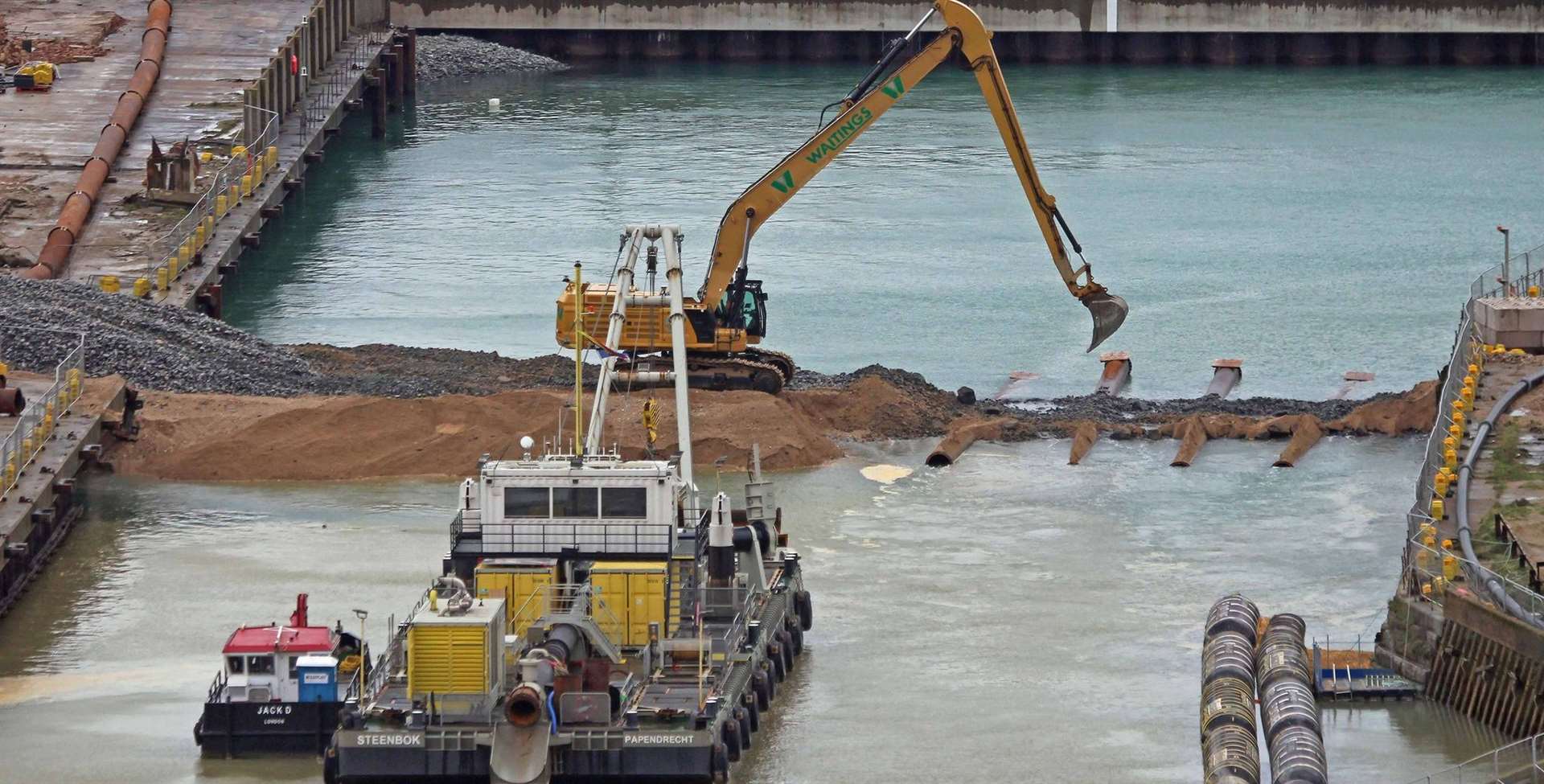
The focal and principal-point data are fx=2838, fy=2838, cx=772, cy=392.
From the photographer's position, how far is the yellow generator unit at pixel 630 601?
3725 centimetres

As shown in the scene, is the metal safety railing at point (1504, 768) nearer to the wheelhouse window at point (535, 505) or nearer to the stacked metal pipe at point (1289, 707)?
the stacked metal pipe at point (1289, 707)

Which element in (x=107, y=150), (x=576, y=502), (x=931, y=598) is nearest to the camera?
(x=576, y=502)

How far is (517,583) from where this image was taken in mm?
37188

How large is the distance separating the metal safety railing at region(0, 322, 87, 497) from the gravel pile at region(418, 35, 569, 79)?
242 feet

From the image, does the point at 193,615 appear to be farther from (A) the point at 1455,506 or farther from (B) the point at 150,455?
(A) the point at 1455,506

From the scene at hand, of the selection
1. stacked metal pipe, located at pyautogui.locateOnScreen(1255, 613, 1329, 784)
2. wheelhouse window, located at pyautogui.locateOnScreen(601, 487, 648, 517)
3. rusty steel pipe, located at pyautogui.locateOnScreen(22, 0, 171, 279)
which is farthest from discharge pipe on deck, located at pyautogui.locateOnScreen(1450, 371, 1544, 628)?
rusty steel pipe, located at pyautogui.locateOnScreen(22, 0, 171, 279)

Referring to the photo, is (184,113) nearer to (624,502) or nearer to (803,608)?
(803,608)

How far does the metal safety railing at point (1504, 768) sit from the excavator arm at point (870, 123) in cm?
2396

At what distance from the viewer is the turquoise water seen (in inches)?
2891

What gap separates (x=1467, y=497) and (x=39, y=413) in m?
25.3

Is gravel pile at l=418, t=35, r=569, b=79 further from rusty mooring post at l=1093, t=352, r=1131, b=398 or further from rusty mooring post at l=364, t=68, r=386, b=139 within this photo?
rusty mooring post at l=1093, t=352, r=1131, b=398

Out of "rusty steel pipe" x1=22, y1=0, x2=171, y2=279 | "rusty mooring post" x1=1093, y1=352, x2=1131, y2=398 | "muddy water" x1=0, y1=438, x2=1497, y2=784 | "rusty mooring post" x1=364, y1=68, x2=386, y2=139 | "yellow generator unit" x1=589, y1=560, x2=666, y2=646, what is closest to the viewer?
"yellow generator unit" x1=589, y1=560, x2=666, y2=646

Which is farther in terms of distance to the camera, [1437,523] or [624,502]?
[1437,523]

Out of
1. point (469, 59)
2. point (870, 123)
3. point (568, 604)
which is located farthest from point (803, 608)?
point (469, 59)
